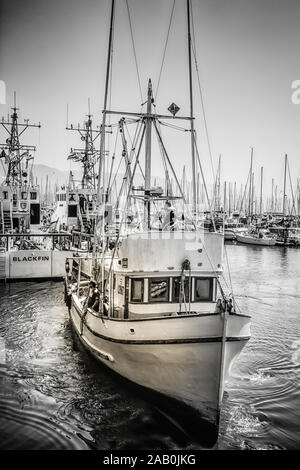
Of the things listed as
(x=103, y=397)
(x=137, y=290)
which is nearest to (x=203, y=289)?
(x=137, y=290)

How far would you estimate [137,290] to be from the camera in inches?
278

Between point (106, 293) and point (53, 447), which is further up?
point (106, 293)

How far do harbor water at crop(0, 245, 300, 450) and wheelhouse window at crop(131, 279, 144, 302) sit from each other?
66.0 inches

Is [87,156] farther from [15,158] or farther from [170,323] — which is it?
[170,323]

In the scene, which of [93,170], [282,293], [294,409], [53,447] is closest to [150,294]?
[53,447]

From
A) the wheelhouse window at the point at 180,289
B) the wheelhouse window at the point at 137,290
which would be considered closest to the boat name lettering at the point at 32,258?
the wheelhouse window at the point at 137,290

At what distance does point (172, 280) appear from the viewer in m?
7.03

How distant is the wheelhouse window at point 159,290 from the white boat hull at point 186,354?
86cm

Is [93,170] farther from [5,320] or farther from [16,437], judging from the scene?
[16,437]

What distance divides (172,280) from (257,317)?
289 inches

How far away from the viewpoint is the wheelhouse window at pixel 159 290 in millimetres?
7008

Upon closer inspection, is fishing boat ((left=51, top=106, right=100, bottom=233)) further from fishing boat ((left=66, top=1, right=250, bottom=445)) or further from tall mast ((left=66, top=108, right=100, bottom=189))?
fishing boat ((left=66, top=1, right=250, bottom=445))

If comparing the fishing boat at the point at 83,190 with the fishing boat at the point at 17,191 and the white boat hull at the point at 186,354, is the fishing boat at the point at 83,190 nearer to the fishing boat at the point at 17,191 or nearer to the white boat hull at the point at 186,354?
the fishing boat at the point at 17,191

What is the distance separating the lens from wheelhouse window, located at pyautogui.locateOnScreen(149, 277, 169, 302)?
701 cm
